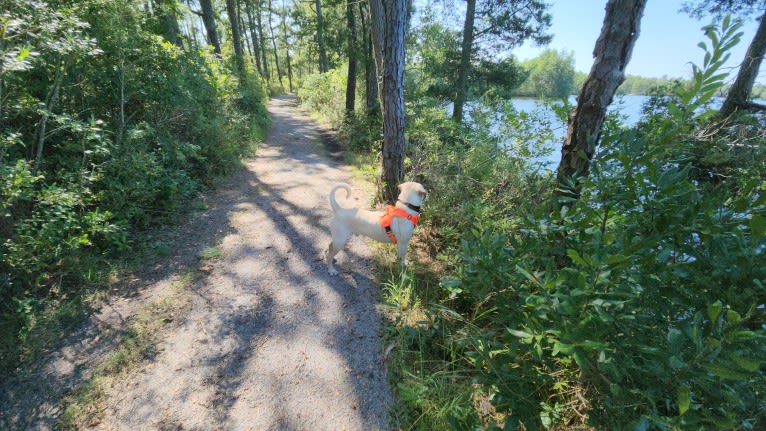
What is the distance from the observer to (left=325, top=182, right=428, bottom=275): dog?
129 inches

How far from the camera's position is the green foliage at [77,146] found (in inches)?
109

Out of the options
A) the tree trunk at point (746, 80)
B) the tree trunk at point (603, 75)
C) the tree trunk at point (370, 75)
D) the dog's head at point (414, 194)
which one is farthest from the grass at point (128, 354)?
the tree trunk at point (746, 80)

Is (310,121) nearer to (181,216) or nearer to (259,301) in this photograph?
(181,216)

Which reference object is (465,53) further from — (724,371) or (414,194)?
(724,371)

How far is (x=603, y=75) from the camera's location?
88.4 inches

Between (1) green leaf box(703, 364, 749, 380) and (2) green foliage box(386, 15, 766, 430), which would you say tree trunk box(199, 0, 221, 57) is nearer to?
(2) green foliage box(386, 15, 766, 430)

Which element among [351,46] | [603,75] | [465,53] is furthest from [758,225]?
[351,46]

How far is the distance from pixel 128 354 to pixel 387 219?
2.69m

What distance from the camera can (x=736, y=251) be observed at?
100 cm

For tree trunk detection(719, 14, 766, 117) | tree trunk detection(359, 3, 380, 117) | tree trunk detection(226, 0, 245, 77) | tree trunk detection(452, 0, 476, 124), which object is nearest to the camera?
tree trunk detection(719, 14, 766, 117)

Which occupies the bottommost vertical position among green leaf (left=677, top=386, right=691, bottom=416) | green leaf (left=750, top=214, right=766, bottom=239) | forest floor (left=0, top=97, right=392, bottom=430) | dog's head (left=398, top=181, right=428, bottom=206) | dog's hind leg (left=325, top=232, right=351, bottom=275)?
forest floor (left=0, top=97, right=392, bottom=430)

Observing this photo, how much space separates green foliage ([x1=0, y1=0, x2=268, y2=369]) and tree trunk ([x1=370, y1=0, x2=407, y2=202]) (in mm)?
3345

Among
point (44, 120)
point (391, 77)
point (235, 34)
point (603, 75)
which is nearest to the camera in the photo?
point (603, 75)

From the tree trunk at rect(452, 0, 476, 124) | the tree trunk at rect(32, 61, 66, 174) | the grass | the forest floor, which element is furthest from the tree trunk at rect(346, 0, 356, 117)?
the grass
